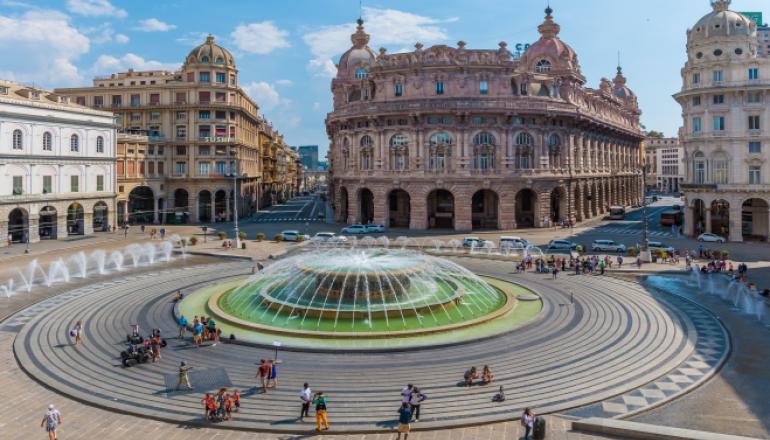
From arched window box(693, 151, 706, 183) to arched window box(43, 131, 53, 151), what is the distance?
7392 centimetres

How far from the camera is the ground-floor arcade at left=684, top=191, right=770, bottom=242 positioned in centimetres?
6053

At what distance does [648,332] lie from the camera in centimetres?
2708

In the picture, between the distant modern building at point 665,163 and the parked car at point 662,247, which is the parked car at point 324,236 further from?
the distant modern building at point 665,163

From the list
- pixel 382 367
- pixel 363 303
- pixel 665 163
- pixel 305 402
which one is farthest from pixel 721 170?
pixel 665 163

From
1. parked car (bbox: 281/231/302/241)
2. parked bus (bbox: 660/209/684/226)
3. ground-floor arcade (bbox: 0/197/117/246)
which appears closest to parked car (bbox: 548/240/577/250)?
parked car (bbox: 281/231/302/241)

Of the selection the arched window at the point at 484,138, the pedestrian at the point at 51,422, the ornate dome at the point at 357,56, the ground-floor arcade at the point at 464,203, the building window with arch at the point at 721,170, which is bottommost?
the pedestrian at the point at 51,422

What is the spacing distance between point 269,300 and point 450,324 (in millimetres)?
10236

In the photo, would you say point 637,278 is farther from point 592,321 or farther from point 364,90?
point 364,90

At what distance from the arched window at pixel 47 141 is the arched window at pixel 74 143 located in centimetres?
279

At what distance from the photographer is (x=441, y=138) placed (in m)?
73.4

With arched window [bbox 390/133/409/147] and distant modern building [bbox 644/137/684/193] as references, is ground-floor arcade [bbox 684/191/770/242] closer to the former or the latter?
arched window [bbox 390/133/409/147]

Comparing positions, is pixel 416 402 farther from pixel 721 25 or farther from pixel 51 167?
pixel 721 25

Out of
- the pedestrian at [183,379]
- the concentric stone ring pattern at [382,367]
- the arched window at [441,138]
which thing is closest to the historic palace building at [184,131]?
the arched window at [441,138]

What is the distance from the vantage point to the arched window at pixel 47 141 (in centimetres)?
6219
